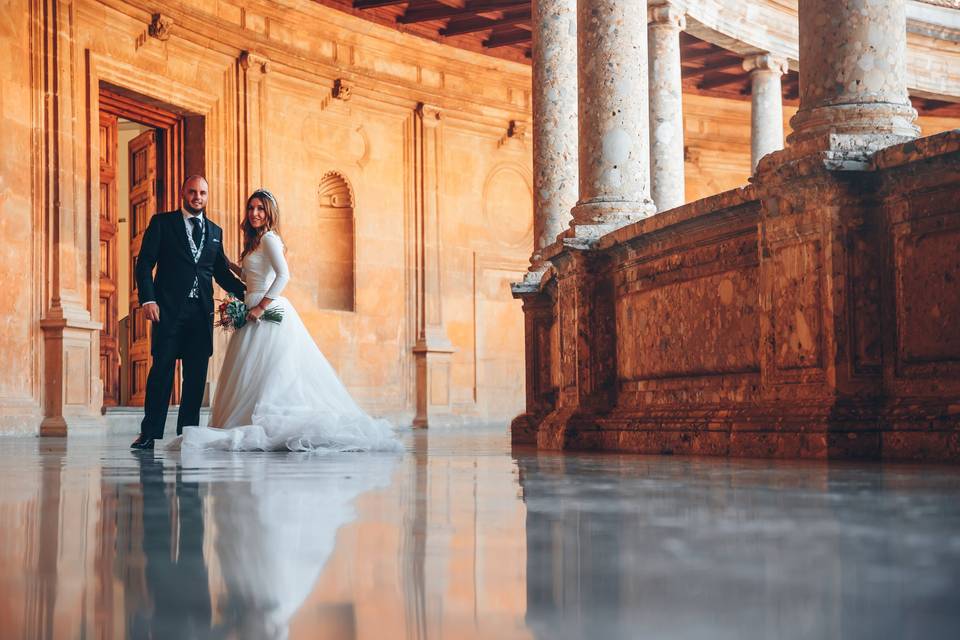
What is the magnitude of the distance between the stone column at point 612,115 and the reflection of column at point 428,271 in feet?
37.9

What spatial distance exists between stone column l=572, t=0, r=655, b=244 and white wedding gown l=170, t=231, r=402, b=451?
79.7 inches

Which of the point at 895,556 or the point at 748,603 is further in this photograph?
the point at 895,556

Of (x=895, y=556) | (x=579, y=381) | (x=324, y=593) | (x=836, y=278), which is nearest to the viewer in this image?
(x=324, y=593)

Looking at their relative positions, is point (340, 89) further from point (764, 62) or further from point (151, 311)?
point (151, 311)

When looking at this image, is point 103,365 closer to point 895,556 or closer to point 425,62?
point 425,62

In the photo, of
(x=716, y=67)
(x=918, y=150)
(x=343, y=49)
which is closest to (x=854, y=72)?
(x=918, y=150)

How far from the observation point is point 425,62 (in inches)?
790

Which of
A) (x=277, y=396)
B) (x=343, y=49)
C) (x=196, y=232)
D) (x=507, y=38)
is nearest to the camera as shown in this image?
(x=277, y=396)

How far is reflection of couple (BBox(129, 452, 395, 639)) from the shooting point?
1.37 m

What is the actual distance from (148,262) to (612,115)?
3.35m

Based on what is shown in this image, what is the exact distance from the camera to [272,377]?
7855 mm

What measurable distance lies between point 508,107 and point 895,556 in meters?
19.9

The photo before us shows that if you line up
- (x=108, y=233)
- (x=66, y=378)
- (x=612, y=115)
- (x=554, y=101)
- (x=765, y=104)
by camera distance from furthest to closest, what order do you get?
1. (x=765, y=104)
2. (x=108, y=233)
3. (x=66, y=378)
4. (x=554, y=101)
5. (x=612, y=115)

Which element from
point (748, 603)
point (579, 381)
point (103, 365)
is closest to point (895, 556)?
point (748, 603)
